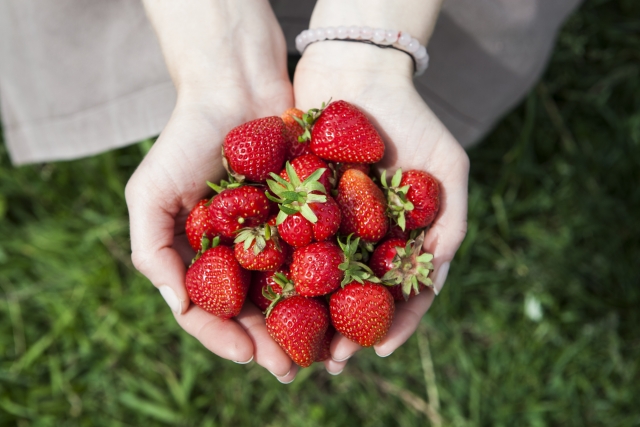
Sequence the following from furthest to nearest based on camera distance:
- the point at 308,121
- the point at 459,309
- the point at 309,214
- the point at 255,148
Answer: the point at 459,309 < the point at 308,121 < the point at 255,148 < the point at 309,214

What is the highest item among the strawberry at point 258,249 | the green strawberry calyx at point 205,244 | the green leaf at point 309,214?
the green leaf at point 309,214

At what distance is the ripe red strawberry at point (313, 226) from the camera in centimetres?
164

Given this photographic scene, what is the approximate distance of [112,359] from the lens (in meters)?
2.71

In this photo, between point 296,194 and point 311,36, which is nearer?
point 296,194

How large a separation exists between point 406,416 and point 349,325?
115 centimetres

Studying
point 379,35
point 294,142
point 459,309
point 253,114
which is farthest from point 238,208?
point 459,309

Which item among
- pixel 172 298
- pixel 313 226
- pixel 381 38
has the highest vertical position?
pixel 381 38

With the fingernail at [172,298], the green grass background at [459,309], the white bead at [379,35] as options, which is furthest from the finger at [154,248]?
the green grass background at [459,309]

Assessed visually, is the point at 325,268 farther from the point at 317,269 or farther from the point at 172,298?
the point at 172,298

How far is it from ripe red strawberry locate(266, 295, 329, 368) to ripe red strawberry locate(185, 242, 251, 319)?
0.40 feet

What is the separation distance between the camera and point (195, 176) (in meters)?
1.79

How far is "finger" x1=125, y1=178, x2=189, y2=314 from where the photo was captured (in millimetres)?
1727

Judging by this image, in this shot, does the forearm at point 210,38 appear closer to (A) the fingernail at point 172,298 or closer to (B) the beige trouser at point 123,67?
(B) the beige trouser at point 123,67

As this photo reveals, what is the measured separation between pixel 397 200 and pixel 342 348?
495 mm
